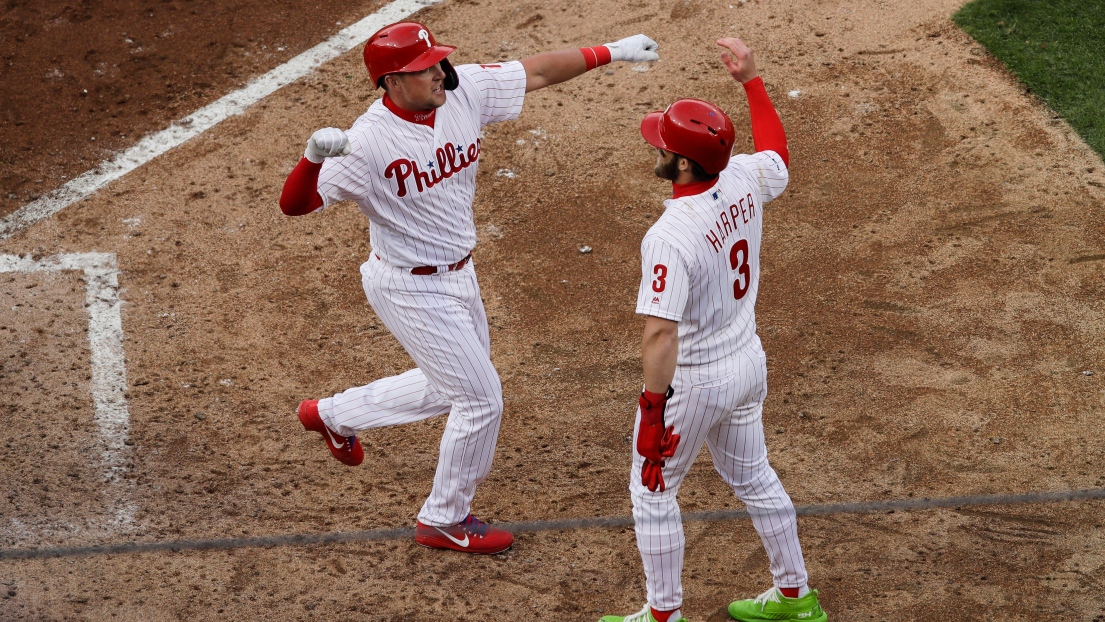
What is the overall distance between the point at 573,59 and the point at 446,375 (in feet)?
4.69

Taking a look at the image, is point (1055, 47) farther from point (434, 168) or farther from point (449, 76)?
point (434, 168)

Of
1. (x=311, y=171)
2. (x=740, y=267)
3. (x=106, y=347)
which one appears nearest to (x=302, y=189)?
(x=311, y=171)

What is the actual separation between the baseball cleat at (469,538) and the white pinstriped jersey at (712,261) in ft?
4.19

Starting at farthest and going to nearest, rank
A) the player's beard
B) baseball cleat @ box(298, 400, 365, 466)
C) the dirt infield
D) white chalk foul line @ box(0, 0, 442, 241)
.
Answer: white chalk foul line @ box(0, 0, 442, 241)
baseball cleat @ box(298, 400, 365, 466)
the dirt infield
the player's beard

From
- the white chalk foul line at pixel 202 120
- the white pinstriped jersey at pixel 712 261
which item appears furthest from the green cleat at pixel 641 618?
the white chalk foul line at pixel 202 120

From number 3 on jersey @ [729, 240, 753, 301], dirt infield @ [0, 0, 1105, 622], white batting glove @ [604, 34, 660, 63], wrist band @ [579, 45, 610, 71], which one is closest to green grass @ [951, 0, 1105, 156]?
dirt infield @ [0, 0, 1105, 622]

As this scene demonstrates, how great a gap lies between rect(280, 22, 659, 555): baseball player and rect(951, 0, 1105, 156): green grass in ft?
11.8

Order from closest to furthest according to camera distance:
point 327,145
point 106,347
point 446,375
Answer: point 327,145
point 446,375
point 106,347

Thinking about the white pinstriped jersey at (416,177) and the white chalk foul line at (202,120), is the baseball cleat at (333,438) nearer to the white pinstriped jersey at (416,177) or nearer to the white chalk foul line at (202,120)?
the white pinstriped jersey at (416,177)

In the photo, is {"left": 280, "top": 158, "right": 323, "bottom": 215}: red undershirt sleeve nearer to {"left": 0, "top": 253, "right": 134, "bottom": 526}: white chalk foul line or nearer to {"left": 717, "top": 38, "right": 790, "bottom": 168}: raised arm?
{"left": 717, "top": 38, "right": 790, "bottom": 168}: raised arm

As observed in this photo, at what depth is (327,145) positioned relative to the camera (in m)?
3.74

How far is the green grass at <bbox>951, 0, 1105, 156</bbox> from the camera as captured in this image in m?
6.77

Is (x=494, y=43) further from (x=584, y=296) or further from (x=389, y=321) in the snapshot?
(x=389, y=321)

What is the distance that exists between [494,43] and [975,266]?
339cm
